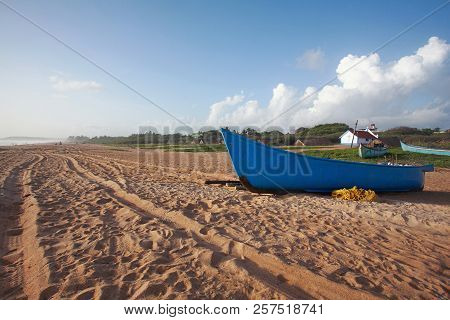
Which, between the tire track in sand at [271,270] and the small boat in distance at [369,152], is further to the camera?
the small boat in distance at [369,152]

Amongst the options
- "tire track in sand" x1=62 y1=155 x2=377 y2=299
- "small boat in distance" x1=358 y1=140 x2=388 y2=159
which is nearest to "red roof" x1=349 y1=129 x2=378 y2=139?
"small boat in distance" x1=358 y1=140 x2=388 y2=159

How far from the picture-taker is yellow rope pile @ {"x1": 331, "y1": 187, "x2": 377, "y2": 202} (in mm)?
7406

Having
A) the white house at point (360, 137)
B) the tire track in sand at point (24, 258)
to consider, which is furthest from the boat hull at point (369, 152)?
the tire track in sand at point (24, 258)

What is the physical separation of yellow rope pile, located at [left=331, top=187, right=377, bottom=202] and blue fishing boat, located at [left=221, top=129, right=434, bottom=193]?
1.44ft

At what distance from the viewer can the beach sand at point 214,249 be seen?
113 inches

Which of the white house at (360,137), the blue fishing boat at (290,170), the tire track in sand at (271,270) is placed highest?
the white house at (360,137)

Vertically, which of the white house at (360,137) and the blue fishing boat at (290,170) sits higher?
the white house at (360,137)

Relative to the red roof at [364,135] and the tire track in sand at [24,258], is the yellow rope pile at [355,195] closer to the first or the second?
the tire track in sand at [24,258]

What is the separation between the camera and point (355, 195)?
24.8ft

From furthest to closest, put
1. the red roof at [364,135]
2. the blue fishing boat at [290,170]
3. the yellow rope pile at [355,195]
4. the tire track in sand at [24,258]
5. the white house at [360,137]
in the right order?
the red roof at [364,135], the white house at [360,137], the blue fishing boat at [290,170], the yellow rope pile at [355,195], the tire track in sand at [24,258]

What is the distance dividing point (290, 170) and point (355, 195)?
1.84 metres

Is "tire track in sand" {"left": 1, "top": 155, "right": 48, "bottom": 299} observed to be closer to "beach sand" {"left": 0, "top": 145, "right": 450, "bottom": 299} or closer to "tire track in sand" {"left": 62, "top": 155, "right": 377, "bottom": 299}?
"beach sand" {"left": 0, "top": 145, "right": 450, "bottom": 299}

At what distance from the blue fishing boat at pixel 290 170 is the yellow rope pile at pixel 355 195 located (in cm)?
44
